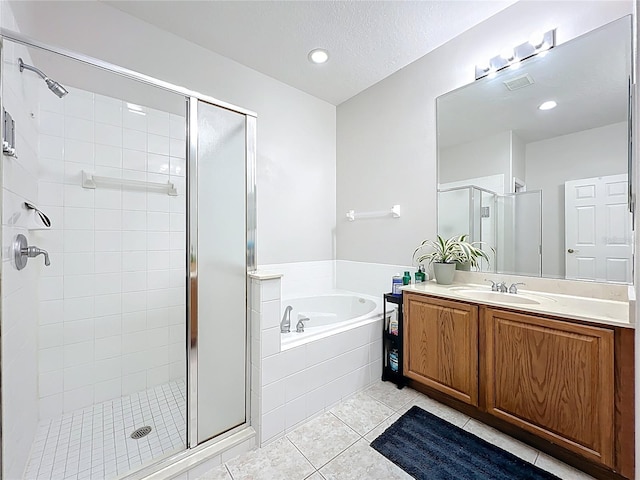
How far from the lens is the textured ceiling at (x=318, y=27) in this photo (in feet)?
5.96

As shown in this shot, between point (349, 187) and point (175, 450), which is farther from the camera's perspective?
point (349, 187)

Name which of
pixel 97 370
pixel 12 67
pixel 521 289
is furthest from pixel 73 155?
pixel 521 289

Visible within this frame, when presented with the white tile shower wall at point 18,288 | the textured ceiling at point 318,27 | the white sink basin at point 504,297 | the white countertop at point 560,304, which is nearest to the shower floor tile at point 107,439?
the white tile shower wall at point 18,288

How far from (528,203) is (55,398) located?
10.8 feet

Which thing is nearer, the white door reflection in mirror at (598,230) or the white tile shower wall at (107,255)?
the white door reflection in mirror at (598,230)

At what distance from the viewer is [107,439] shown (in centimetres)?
156

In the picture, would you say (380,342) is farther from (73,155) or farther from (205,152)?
(73,155)

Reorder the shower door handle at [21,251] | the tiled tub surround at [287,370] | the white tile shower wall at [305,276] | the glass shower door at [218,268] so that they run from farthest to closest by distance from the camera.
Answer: the white tile shower wall at [305,276] → the tiled tub surround at [287,370] → the glass shower door at [218,268] → the shower door handle at [21,251]

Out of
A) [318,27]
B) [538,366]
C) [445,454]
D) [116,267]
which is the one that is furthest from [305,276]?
[318,27]

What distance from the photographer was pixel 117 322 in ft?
6.51

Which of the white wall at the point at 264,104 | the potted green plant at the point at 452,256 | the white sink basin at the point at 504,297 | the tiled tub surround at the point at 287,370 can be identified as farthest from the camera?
the potted green plant at the point at 452,256

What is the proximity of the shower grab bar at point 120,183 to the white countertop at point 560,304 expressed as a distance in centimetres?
198

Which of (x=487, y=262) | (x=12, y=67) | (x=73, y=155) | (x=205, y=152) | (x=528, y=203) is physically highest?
(x=12, y=67)

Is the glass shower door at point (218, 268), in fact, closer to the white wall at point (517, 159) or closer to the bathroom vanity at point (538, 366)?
the bathroom vanity at point (538, 366)
